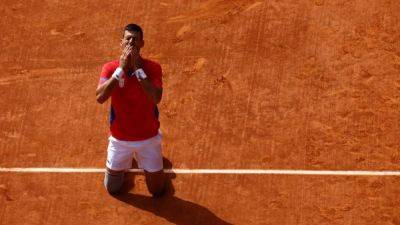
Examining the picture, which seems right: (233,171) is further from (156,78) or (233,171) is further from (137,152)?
(156,78)

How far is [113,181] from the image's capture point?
10.2 meters

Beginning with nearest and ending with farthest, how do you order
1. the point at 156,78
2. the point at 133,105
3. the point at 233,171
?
the point at 156,78 → the point at 133,105 → the point at 233,171

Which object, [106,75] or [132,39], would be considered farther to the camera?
[106,75]

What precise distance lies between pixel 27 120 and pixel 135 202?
2.39m

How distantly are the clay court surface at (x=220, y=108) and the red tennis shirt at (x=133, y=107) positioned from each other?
1.36 meters

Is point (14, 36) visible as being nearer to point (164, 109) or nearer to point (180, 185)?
point (164, 109)

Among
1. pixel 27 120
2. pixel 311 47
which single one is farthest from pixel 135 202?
pixel 311 47

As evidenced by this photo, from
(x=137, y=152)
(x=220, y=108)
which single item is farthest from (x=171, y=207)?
(x=220, y=108)

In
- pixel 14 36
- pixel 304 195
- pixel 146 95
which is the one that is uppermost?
pixel 146 95

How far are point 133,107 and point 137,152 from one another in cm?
74

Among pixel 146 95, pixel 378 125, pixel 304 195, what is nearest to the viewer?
pixel 146 95

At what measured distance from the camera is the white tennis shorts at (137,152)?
948cm

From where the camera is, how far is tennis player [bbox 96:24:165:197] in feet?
29.1

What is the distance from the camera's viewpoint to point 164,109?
11.4 metres
